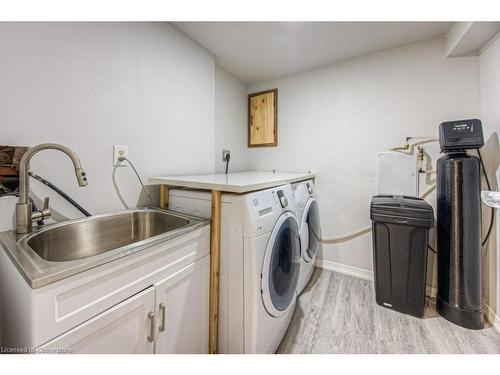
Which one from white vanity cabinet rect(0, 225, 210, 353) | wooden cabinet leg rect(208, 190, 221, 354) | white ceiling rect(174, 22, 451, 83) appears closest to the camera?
white vanity cabinet rect(0, 225, 210, 353)

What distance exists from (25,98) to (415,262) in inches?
93.5

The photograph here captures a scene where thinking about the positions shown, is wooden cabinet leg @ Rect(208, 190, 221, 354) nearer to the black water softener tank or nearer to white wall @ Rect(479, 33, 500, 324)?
the black water softener tank

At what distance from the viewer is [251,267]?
1.01 meters

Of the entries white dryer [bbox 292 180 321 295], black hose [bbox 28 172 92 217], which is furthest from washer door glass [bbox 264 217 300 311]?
black hose [bbox 28 172 92 217]

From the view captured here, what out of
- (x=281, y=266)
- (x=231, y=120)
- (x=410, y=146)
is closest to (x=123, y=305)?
(x=281, y=266)

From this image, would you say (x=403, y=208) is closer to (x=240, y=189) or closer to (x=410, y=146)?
(x=410, y=146)

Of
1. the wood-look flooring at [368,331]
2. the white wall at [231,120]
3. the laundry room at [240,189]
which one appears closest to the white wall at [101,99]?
the laundry room at [240,189]

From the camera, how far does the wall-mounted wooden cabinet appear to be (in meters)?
2.45

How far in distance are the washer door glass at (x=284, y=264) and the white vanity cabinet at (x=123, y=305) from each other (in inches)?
14.6

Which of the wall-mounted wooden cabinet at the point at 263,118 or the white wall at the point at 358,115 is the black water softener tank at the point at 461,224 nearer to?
the white wall at the point at 358,115

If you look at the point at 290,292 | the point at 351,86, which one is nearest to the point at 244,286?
the point at 290,292

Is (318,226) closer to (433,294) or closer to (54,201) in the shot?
(433,294)

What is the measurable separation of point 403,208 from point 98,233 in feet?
6.23

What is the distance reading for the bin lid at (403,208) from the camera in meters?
1.39
